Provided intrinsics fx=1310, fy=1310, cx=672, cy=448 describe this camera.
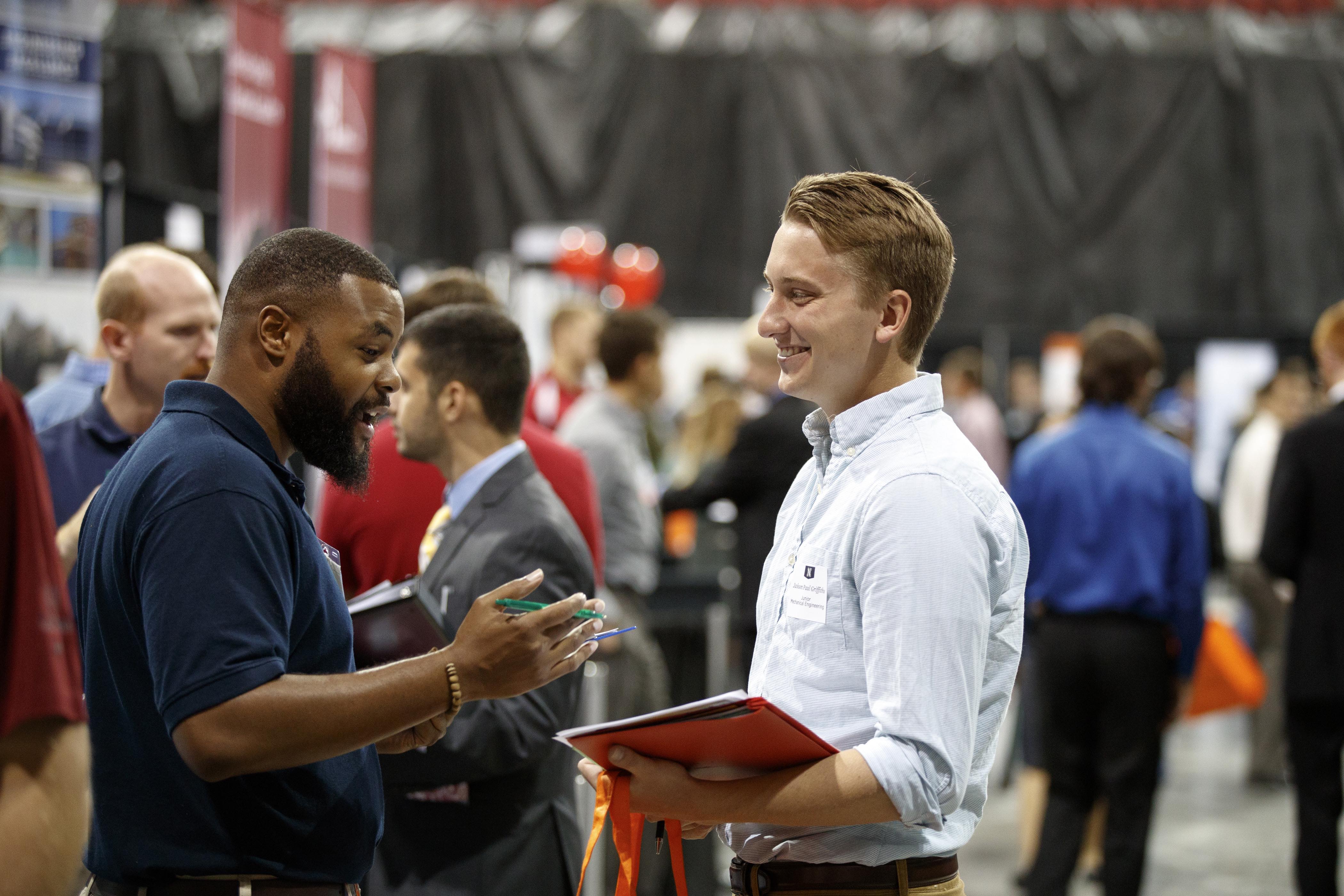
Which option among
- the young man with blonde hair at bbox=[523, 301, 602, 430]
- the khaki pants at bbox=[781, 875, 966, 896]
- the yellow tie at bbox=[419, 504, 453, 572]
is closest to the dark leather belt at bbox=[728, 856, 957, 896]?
the khaki pants at bbox=[781, 875, 966, 896]

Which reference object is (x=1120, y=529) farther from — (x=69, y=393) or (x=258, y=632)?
(x=258, y=632)

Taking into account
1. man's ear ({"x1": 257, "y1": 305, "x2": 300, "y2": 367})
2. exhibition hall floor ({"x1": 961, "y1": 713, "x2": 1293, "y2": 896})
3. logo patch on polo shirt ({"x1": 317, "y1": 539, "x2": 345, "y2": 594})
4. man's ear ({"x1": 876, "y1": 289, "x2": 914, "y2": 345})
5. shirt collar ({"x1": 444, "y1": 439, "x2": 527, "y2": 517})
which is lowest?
exhibition hall floor ({"x1": 961, "y1": 713, "x2": 1293, "y2": 896})

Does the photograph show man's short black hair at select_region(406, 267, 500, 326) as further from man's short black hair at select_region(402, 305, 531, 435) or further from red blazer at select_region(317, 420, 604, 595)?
man's short black hair at select_region(402, 305, 531, 435)

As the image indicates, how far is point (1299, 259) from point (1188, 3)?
2127 mm

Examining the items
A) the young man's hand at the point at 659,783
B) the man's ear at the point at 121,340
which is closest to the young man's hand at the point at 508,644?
the young man's hand at the point at 659,783

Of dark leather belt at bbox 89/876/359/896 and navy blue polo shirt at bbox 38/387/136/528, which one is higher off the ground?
navy blue polo shirt at bbox 38/387/136/528

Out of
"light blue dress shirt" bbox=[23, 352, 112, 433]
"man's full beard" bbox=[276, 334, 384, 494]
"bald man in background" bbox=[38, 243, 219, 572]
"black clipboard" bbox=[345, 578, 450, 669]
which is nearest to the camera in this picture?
"man's full beard" bbox=[276, 334, 384, 494]

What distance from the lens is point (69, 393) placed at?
3039 mm

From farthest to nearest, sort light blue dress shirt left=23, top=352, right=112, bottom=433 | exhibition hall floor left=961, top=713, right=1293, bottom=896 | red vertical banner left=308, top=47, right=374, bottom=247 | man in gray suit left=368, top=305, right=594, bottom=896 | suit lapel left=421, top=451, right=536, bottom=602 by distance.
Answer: red vertical banner left=308, top=47, right=374, bottom=247
exhibition hall floor left=961, top=713, right=1293, bottom=896
light blue dress shirt left=23, top=352, right=112, bottom=433
suit lapel left=421, top=451, right=536, bottom=602
man in gray suit left=368, top=305, right=594, bottom=896

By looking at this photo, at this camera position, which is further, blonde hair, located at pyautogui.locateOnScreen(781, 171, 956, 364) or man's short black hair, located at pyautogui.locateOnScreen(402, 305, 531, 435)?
man's short black hair, located at pyautogui.locateOnScreen(402, 305, 531, 435)

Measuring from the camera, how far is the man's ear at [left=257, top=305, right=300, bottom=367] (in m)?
1.52

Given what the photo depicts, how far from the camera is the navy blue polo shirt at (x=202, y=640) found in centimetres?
134

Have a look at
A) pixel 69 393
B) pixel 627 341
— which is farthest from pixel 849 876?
pixel 627 341

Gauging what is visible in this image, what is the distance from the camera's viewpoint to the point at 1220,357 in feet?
32.3
